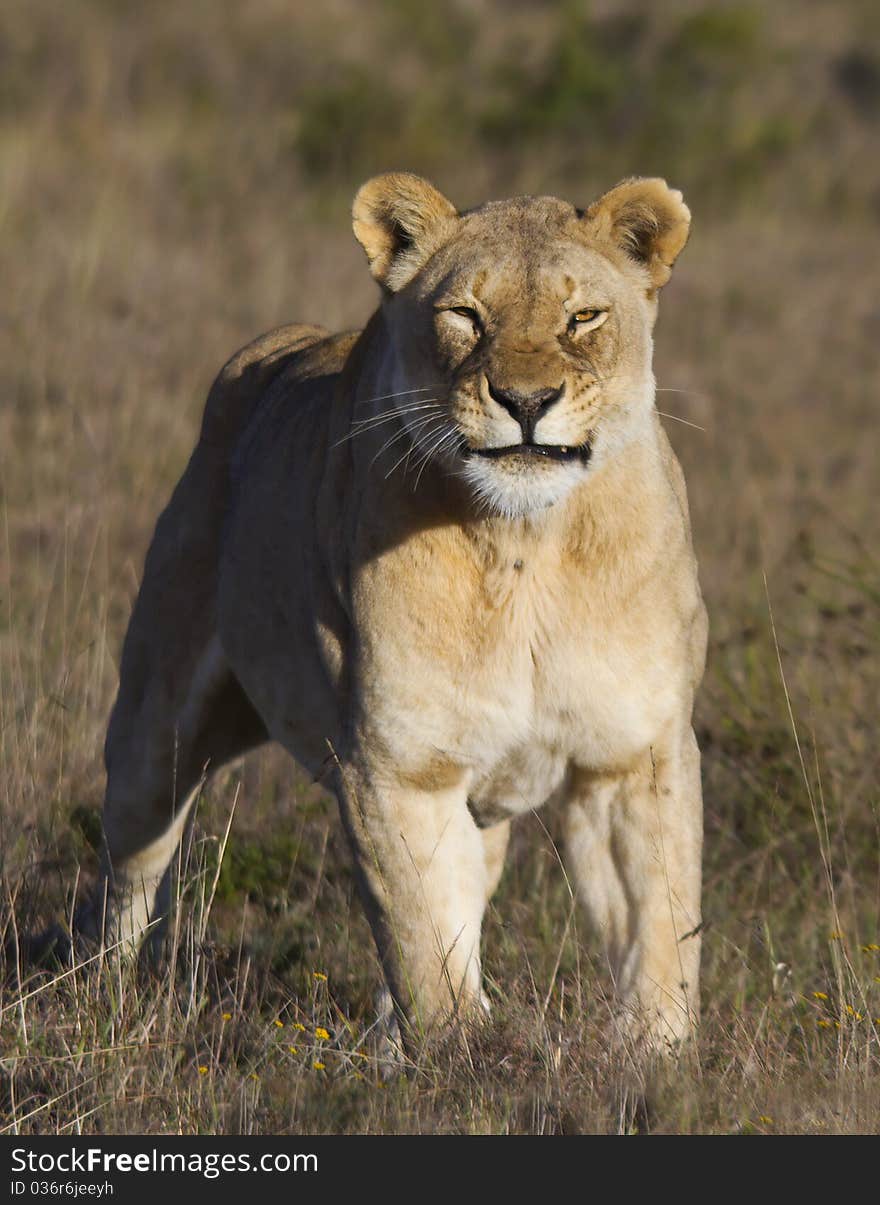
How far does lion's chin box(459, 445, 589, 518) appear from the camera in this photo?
3590mm

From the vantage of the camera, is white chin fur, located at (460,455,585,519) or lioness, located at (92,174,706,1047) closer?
white chin fur, located at (460,455,585,519)

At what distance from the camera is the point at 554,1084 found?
349cm

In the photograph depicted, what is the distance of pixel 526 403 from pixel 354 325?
7951 millimetres

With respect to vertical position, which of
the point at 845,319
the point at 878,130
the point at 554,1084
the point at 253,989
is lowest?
the point at 253,989

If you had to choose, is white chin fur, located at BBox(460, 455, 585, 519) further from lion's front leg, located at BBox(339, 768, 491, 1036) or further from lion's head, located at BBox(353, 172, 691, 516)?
lion's front leg, located at BBox(339, 768, 491, 1036)

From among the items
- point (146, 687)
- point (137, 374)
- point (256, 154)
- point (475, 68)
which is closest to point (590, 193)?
point (256, 154)

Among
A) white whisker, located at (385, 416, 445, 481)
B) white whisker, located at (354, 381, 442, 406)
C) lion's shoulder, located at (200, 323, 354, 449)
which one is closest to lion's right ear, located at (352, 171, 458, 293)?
white whisker, located at (354, 381, 442, 406)

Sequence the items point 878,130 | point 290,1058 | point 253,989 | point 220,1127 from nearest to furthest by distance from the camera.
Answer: point 220,1127 < point 290,1058 < point 253,989 < point 878,130

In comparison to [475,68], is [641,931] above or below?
below

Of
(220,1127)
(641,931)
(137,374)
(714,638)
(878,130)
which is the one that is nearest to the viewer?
(220,1127)

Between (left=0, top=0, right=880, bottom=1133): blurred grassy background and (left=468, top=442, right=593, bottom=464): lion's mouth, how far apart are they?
3.02 feet

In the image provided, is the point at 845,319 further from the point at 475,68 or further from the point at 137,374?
the point at 475,68

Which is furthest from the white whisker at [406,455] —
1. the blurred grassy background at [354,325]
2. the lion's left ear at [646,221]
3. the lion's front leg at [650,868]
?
the blurred grassy background at [354,325]

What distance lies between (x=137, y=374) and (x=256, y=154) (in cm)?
555
